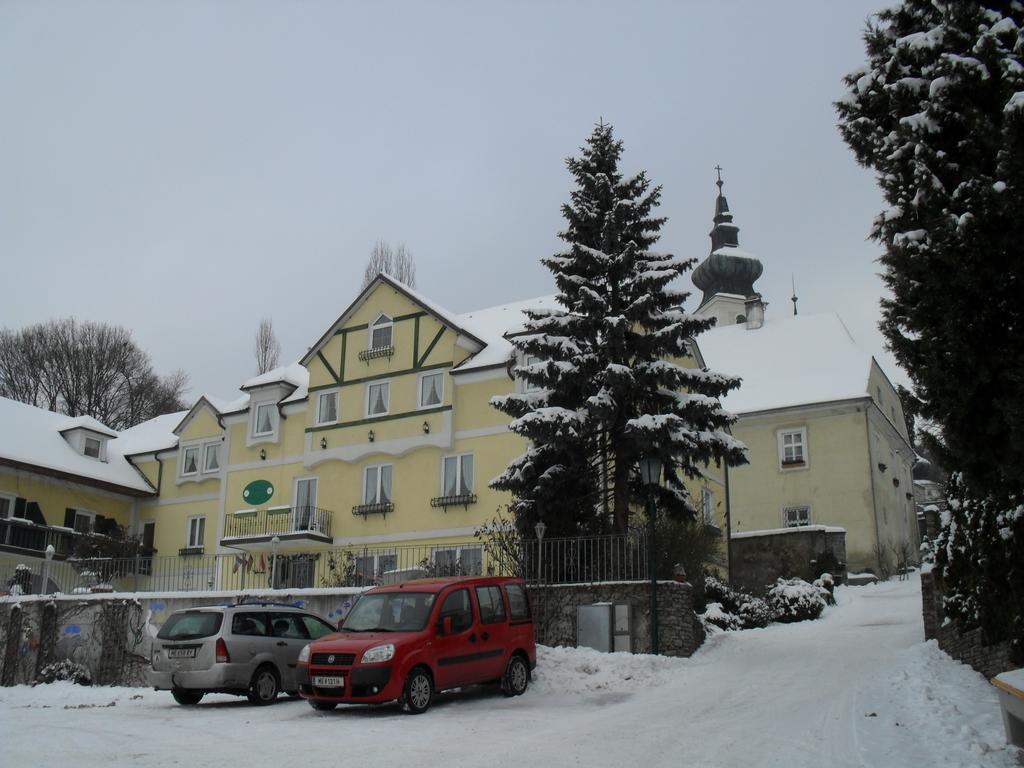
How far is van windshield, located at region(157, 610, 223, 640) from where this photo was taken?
1596 centimetres

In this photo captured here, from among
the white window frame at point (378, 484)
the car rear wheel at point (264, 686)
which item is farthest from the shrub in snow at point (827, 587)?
the car rear wheel at point (264, 686)

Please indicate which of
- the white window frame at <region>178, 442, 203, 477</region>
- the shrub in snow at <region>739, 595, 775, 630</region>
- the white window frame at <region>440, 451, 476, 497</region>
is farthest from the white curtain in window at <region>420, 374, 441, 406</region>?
the shrub in snow at <region>739, 595, 775, 630</region>

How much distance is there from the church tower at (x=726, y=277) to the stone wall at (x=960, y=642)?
43623mm

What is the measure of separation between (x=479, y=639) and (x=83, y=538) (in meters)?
23.6

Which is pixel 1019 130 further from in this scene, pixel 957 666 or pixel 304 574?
pixel 304 574

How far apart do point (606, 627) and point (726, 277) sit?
4979cm

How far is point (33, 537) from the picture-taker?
33781 mm

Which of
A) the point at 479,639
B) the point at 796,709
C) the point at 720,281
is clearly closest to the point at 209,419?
the point at 479,639

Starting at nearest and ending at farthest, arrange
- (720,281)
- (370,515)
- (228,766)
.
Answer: (228,766)
(370,515)
(720,281)

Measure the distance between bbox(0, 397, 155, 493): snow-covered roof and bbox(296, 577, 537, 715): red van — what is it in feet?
81.6

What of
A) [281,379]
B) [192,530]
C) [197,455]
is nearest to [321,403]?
[281,379]

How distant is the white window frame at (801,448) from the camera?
42.7 m

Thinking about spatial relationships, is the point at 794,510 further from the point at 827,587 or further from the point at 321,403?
the point at 321,403

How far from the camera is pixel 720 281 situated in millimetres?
65688
